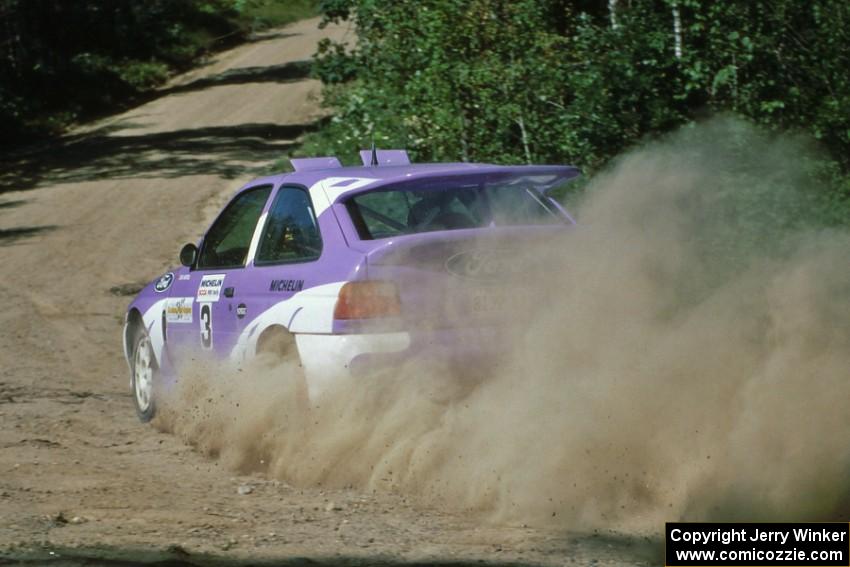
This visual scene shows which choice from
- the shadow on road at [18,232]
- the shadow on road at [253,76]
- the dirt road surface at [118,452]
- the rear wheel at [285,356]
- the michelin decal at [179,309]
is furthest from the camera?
the shadow on road at [253,76]

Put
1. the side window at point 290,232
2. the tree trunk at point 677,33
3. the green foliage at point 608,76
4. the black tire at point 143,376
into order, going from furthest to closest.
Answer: the tree trunk at point 677,33 < the green foliage at point 608,76 < the black tire at point 143,376 < the side window at point 290,232

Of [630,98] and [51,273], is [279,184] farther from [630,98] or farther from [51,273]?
[51,273]

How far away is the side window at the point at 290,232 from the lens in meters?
7.65

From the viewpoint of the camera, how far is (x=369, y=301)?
6.94m

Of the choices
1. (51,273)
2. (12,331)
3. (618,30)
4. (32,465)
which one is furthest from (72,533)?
(51,273)

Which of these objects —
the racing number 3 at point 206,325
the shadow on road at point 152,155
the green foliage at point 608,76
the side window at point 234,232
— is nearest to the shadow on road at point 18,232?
the shadow on road at point 152,155

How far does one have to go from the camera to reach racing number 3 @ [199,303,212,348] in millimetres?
8555

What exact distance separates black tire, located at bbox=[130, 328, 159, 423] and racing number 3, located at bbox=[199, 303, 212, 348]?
33.7 inches

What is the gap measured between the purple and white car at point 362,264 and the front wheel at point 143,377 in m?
0.22

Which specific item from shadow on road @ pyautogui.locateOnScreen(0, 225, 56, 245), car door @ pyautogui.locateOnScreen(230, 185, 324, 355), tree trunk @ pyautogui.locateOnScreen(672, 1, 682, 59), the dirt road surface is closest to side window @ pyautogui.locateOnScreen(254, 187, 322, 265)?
car door @ pyautogui.locateOnScreen(230, 185, 324, 355)

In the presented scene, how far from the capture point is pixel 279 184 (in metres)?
8.31

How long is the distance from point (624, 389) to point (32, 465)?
348 cm

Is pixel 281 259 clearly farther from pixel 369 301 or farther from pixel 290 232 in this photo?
pixel 369 301

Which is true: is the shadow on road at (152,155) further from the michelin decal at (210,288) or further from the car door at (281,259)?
the car door at (281,259)
